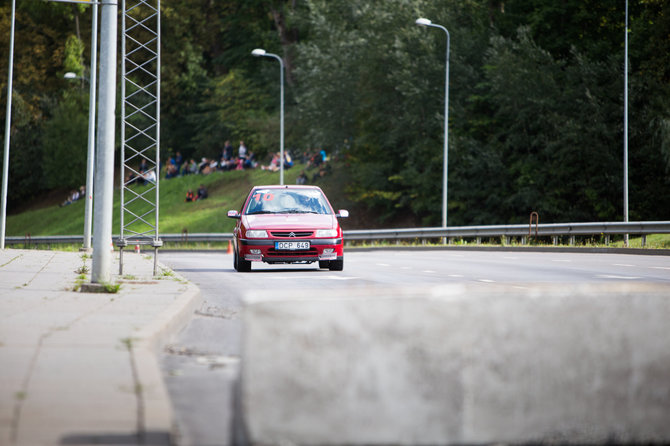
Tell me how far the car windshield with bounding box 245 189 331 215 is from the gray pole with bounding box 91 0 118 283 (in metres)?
6.90

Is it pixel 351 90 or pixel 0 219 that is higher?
pixel 351 90

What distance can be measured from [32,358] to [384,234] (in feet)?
104

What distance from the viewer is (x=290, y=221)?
60.0 ft

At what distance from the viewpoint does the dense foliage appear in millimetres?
39625

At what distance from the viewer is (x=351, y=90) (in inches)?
2090

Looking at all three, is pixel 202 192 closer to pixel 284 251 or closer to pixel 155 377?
pixel 284 251

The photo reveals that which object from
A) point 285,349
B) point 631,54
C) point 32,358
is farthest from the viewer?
point 631,54

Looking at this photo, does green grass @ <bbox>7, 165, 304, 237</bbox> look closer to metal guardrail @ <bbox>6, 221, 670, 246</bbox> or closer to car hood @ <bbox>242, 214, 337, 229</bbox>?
A: metal guardrail @ <bbox>6, 221, 670, 246</bbox>

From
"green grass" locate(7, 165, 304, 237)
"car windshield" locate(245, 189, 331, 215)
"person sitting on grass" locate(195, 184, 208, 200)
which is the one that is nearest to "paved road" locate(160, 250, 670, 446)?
"car windshield" locate(245, 189, 331, 215)

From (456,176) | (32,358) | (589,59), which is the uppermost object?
(589,59)

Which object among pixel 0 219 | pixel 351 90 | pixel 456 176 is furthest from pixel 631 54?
pixel 0 219

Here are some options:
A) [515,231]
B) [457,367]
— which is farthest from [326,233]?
[515,231]

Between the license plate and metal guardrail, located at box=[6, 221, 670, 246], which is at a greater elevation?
metal guardrail, located at box=[6, 221, 670, 246]

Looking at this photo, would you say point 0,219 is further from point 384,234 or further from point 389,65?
point 389,65
